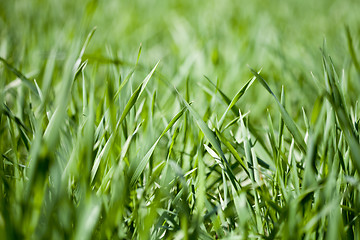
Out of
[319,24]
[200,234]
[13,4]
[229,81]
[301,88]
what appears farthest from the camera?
[319,24]

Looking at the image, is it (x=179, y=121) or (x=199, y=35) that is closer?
(x=179, y=121)

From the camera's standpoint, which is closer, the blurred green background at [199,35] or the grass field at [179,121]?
the grass field at [179,121]

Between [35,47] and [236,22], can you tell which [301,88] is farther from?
[35,47]

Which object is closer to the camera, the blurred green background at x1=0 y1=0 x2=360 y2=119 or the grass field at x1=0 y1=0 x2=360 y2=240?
the grass field at x1=0 y1=0 x2=360 y2=240

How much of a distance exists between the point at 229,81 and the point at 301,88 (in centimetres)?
25

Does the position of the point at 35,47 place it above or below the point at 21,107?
above

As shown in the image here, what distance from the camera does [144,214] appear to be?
52 cm

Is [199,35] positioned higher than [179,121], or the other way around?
[199,35]

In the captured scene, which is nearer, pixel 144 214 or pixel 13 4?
pixel 144 214

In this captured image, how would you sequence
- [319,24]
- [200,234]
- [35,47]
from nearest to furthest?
1. [200,234]
2. [35,47]
3. [319,24]

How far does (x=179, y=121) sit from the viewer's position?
2.11ft

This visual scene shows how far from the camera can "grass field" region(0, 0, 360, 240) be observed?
0.45 meters

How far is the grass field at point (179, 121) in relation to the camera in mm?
448

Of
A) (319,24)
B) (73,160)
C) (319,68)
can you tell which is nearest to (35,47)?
(73,160)
